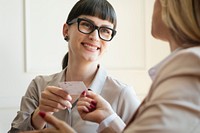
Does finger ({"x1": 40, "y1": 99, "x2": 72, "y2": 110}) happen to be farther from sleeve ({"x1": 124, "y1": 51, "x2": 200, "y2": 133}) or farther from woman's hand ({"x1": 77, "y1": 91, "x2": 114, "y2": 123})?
sleeve ({"x1": 124, "y1": 51, "x2": 200, "y2": 133})

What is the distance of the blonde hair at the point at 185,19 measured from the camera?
2.05 ft

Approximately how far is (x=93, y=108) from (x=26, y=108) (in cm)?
39

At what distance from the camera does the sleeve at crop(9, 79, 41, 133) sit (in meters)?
1.26

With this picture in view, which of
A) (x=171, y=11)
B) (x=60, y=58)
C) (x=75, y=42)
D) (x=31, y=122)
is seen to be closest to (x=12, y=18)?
(x=60, y=58)

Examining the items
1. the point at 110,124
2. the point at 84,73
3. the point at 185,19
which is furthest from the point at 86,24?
the point at 185,19

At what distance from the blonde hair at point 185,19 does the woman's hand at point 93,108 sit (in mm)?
452

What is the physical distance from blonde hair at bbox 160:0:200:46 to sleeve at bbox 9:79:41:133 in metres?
0.78

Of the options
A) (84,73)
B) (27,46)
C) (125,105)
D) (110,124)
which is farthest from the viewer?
(27,46)

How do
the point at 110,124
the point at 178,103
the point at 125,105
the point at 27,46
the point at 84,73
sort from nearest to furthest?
1. the point at 178,103
2. the point at 110,124
3. the point at 125,105
4. the point at 84,73
5. the point at 27,46

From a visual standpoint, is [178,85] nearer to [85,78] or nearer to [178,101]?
[178,101]

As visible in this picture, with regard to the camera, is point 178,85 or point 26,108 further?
point 26,108

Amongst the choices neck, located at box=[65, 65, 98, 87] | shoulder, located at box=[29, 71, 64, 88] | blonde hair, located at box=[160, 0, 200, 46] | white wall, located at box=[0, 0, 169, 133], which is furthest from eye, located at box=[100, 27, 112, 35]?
blonde hair, located at box=[160, 0, 200, 46]

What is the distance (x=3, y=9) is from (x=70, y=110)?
2.31ft

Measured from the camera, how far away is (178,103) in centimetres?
56
